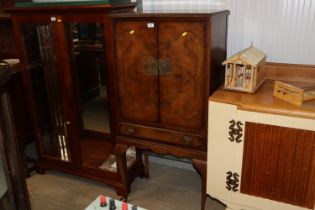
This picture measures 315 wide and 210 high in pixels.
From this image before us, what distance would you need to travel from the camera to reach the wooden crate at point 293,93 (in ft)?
5.50

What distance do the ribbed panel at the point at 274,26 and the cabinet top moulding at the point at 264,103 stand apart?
35 cm

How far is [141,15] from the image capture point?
6.12 feet

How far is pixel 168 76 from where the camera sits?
76.4 inches

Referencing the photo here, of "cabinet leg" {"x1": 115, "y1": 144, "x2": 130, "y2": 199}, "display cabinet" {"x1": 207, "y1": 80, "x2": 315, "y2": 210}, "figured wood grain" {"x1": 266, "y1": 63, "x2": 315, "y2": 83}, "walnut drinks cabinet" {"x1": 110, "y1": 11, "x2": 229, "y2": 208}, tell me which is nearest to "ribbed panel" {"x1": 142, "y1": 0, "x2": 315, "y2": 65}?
"figured wood grain" {"x1": 266, "y1": 63, "x2": 315, "y2": 83}

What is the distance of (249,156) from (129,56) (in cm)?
97

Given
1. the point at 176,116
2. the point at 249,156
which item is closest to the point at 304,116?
the point at 249,156

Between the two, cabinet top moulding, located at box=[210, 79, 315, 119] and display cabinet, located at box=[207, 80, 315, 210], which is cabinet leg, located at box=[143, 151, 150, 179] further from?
cabinet top moulding, located at box=[210, 79, 315, 119]

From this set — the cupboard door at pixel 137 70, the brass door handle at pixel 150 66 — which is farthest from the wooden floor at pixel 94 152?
the brass door handle at pixel 150 66

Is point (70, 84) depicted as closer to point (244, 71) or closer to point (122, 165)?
point (122, 165)

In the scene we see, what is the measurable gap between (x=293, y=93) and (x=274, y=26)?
61cm

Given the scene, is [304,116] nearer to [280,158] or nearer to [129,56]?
[280,158]

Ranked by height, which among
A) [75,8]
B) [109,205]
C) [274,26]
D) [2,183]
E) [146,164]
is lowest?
[146,164]

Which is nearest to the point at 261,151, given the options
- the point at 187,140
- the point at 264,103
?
the point at 264,103

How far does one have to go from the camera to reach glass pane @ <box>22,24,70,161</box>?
2.40 metres
